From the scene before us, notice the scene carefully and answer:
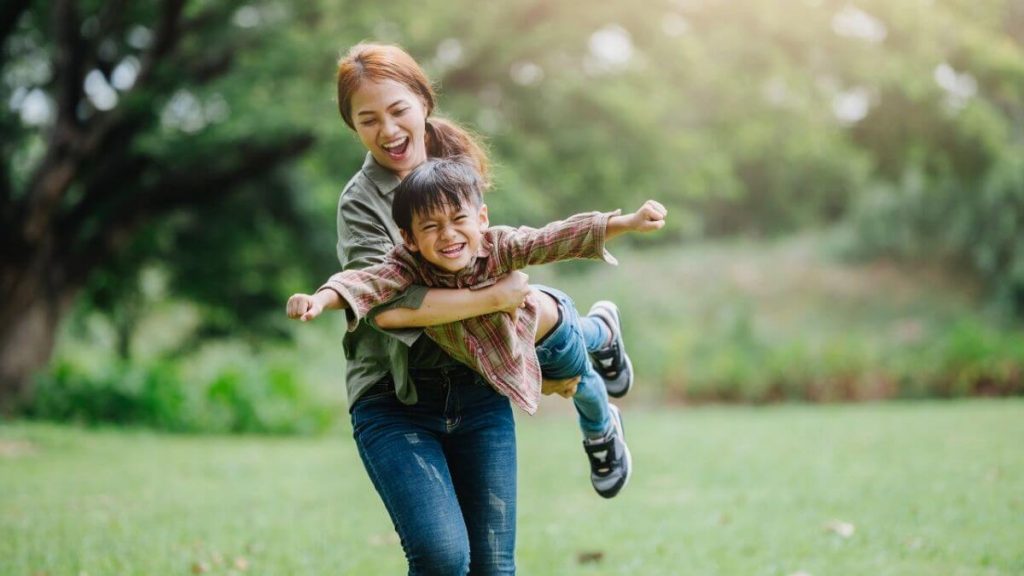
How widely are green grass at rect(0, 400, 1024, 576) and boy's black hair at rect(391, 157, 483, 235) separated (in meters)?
2.61

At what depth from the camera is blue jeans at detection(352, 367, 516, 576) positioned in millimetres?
2850

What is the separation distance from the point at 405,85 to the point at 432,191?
0.50 meters

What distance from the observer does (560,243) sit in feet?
9.50

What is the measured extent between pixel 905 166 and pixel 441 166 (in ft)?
55.3

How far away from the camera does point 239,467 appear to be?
951 cm

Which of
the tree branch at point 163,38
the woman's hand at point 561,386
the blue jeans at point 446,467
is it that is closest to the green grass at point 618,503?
the woman's hand at point 561,386

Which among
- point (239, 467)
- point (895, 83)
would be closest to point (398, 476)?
point (239, 467)

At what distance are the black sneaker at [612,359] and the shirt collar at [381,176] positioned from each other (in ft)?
3.94

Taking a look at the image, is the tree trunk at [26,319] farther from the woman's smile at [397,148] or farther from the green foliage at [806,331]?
the woman's smile at [397,148]

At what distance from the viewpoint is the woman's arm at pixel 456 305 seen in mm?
2826

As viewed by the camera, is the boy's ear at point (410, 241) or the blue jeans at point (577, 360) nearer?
the boy's ear at point (410, 241)

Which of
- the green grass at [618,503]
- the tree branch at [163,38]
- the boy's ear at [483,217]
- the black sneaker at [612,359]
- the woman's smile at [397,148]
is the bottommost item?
the green grass at [618,503]

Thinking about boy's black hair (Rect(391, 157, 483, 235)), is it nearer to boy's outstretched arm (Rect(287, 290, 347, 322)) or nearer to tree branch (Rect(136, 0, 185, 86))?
boy's outstretched arm (Rect(287, 290, 347, 322))

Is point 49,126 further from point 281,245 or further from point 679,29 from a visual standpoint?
point 679,29
